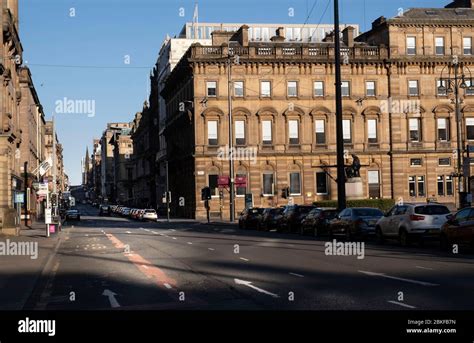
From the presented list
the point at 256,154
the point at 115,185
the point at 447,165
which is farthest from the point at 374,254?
the point at 115,185

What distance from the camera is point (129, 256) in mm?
24062

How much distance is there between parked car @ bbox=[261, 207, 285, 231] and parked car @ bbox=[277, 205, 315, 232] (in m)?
1.38

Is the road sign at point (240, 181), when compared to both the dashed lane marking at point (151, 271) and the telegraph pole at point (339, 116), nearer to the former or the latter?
the telegraph pole at point (339, 116)

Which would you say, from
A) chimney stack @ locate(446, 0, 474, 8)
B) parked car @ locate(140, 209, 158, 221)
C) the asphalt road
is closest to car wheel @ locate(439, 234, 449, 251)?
the asphalt road

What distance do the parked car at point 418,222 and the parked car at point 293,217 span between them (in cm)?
1580

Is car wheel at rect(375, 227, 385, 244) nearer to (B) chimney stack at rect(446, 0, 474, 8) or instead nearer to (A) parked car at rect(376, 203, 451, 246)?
(A) parked car at rect(376, 203, 451, 246)

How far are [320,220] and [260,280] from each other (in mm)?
21246

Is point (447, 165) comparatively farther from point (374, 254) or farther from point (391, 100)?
point (374, 254)

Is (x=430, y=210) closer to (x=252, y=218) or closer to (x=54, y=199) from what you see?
(x=252, y=218)

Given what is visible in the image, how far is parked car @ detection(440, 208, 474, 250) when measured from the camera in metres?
22.7

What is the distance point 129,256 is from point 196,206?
1996 inches

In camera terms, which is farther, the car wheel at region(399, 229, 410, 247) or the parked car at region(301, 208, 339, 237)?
the parked car at region(301, 208, 339, 237)

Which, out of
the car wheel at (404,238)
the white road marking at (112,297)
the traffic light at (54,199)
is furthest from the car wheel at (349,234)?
the traffic light at (54,199)

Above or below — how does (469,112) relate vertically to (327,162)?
above
